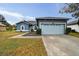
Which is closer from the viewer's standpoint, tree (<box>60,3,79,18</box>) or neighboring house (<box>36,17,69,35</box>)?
tree (<box>60,3,79,18</box>)

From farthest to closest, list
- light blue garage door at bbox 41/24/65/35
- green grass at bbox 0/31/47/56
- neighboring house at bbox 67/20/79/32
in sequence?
light blue garage door at bbox 41/24/65/35 < neighboring house at bbox 67/20/79/32 < green grass at bbox 0/31/47/56

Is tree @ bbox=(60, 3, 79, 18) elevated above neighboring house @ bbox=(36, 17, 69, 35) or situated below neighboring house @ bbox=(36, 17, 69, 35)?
Answer: above

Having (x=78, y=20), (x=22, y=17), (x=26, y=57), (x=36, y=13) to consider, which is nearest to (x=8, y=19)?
(x=22, y=17)

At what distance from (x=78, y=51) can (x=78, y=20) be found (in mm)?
755

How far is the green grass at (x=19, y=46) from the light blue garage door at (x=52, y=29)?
29cm

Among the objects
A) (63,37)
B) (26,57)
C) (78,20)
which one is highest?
(78,20)

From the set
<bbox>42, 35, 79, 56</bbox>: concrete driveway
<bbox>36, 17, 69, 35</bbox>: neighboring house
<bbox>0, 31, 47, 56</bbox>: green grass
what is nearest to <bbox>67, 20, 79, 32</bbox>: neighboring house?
<bbox>36, 17, 69, 35</bbox>: neighboring house

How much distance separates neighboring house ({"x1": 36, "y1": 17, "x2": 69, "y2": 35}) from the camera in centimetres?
478

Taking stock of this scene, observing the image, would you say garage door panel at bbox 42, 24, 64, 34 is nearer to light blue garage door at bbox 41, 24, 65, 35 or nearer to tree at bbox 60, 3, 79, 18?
light blue garage door at bbox 41, 24, 65, 35

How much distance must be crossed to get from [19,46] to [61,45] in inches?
39.2

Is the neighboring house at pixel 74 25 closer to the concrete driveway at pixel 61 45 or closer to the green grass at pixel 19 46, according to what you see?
the concrete driveway at pixel 61 45

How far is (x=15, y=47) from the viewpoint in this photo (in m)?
4.64

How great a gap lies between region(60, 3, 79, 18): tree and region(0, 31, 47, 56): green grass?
94 centimetres

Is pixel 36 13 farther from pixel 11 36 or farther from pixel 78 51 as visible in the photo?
pixel 78 51
